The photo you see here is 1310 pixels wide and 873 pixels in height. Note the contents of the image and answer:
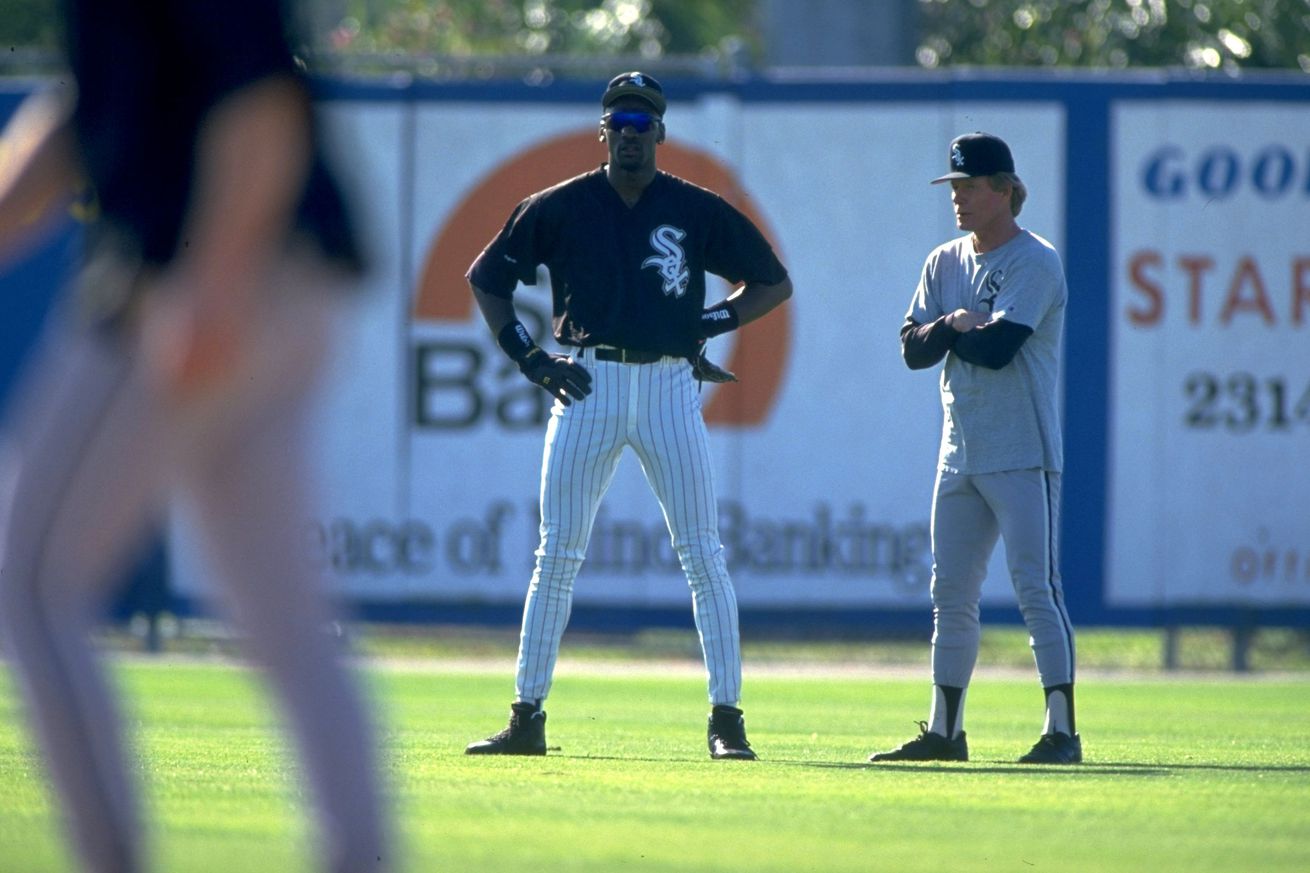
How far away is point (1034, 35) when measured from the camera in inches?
742

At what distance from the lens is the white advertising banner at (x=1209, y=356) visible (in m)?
14.4

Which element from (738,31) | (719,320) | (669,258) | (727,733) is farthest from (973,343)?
(738,31)

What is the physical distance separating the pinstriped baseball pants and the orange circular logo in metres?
7.09

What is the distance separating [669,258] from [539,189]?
7.31 m

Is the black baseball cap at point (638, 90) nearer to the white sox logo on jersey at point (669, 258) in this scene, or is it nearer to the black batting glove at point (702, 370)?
the white sox logo on jersey at point (669, 258)

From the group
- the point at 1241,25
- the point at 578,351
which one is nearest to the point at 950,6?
the point at 1241,25

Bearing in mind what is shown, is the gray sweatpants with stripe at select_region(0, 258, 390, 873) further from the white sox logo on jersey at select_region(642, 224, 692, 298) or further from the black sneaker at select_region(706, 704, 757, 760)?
the white sox logo on jersey at select_region(642, 224, 692, 298)

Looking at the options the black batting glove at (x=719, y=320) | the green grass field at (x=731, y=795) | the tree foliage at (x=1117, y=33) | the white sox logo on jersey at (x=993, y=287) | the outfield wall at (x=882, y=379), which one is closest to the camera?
the green grass field at (x=731, y=795)

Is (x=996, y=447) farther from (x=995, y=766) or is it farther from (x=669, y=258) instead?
(x=669, y=258)

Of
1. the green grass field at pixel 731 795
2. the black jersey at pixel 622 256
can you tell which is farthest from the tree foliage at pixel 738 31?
the black jersey at pixel 622 256

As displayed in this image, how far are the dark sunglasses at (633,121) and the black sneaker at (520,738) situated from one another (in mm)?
1974

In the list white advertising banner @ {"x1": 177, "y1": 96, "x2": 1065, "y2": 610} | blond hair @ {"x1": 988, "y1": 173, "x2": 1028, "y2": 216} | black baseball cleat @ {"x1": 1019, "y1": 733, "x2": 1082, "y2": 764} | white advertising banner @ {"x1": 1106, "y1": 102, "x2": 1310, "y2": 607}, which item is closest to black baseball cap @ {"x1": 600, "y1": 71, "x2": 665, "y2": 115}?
blond hair @ {"x1": 988, "y1": 173, "x2": 1028, "y2": 216}

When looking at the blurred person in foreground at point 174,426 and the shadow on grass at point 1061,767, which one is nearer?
the blurred person in foreground at point 174,426

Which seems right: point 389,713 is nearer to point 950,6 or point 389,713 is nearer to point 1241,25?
point 1241,25
